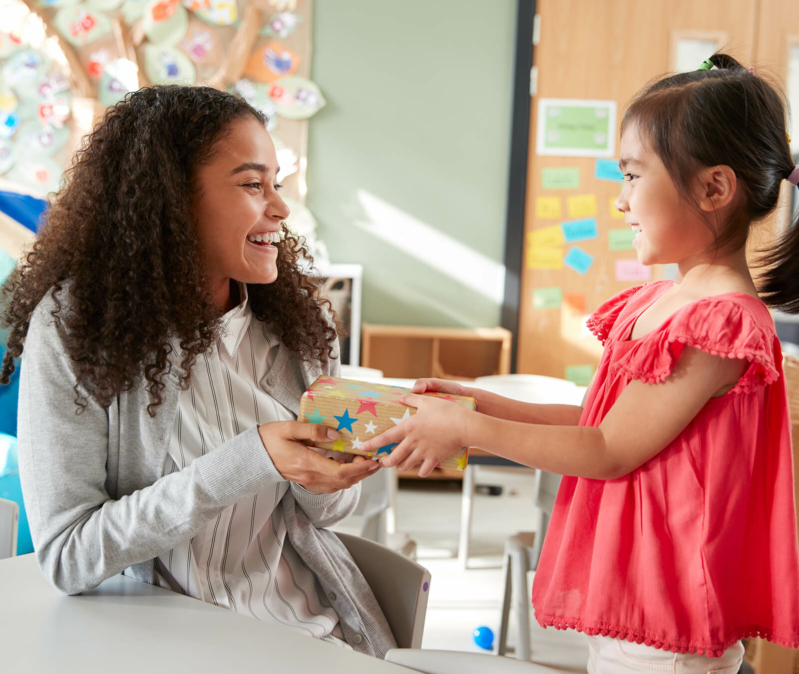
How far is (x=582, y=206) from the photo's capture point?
3982 mm

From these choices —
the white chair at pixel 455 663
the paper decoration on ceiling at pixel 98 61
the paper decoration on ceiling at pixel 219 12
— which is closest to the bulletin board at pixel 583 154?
the paper decoration on ceiling at pixel 219 12

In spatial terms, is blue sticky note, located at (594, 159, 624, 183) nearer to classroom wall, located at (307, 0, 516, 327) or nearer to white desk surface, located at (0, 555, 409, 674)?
classroom wall, located at (307, 0, 516, 327)

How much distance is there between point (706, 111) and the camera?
940mm

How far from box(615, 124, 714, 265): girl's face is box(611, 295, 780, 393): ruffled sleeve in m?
0.11

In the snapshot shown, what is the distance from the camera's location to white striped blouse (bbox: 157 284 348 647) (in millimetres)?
1056

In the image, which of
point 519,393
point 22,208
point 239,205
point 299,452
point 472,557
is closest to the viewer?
point 299,452

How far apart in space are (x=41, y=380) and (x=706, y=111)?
96 cm

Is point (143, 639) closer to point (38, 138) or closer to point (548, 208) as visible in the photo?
point (548, 208)

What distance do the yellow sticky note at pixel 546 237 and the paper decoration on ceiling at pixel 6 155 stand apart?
2.88m

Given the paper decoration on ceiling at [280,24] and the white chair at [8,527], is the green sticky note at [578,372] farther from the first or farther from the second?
the white chair at [8,527]

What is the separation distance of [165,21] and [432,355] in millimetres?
2321

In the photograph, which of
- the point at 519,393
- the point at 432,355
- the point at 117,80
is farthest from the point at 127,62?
the point at 519,393

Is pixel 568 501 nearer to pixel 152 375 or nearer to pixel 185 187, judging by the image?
pixel 152 375

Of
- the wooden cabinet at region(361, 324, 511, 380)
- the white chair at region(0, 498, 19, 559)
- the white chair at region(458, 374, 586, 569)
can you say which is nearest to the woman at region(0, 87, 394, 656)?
the white chair at region(0, 498, 19, 559)
